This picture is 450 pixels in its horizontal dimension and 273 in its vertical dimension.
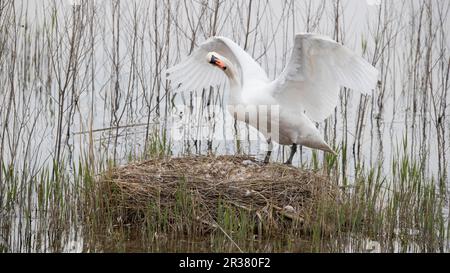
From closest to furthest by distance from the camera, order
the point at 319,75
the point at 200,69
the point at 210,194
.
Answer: the point at 210,194, the point at 319,75, the point at 200,69

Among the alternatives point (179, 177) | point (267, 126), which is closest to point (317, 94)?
point (267, 126)

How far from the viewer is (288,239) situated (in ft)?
22.9

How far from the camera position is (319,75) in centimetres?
827

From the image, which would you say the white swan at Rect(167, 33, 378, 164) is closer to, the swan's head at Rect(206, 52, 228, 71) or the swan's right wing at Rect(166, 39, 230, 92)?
the swan's head at Rect(206, 52, 228, 71)

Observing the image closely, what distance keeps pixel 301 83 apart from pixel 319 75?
8.1 inches

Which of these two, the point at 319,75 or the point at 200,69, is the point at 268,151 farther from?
the point at 200,69

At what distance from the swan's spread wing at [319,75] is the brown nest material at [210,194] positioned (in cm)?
98

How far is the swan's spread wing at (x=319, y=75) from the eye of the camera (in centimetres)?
782

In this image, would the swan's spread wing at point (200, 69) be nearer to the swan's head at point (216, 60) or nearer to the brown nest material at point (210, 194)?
the swan's head at point (216, 60)

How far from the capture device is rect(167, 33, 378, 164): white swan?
7887mm

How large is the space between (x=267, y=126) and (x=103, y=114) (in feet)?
12.9

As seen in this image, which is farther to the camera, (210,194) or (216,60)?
(216,60)

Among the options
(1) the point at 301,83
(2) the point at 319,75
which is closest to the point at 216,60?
(1) the point at 301,83
